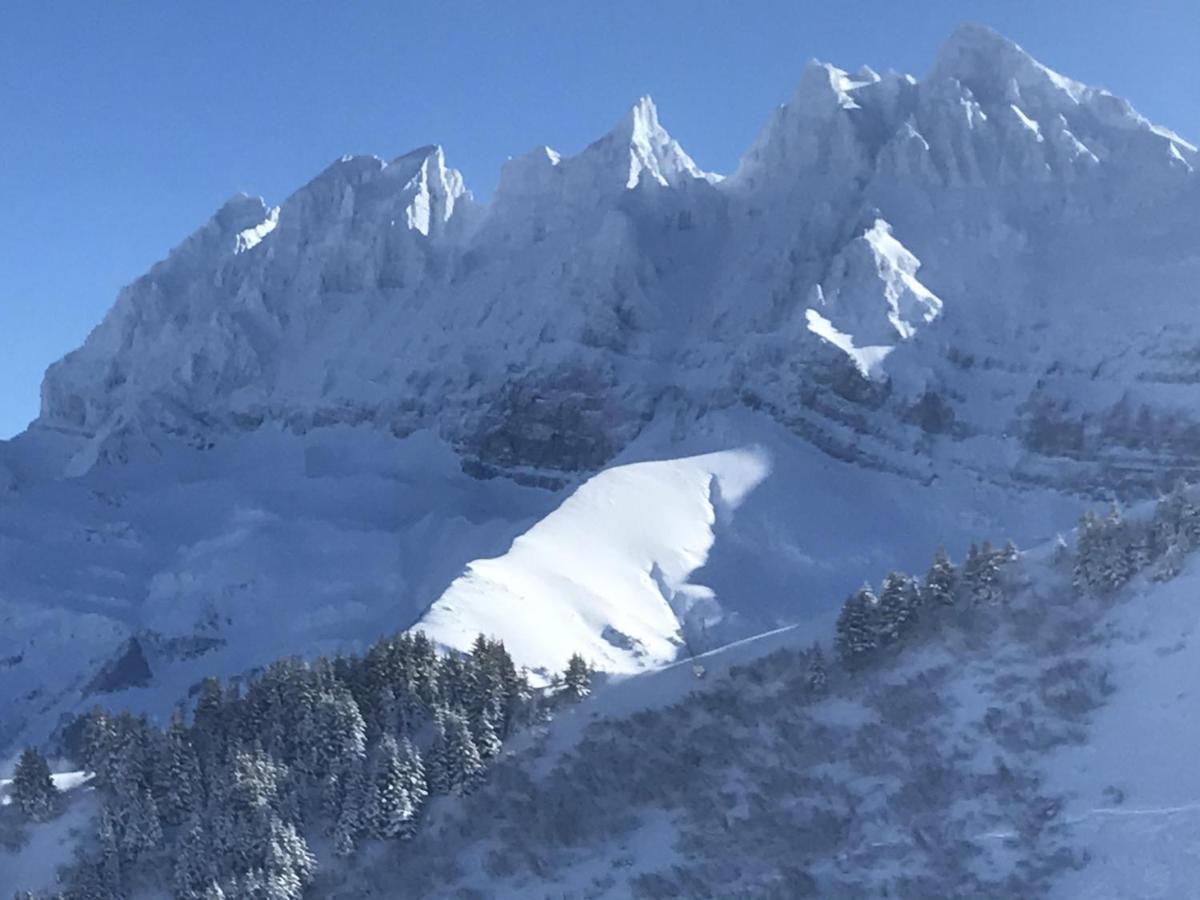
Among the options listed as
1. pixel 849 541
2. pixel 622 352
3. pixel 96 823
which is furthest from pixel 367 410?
pixel 96 823

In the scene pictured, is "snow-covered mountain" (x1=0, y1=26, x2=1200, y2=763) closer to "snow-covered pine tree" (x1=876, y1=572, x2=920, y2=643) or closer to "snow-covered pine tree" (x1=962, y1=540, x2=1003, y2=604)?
"snow-covered pine tree" (x1=876, y1=572, x2=920, y2=643)

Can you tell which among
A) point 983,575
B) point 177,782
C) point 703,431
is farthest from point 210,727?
point 703,431

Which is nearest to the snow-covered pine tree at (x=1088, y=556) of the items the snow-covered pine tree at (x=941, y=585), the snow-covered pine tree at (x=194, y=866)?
the snow-covered pine tree at (x=941, y=585)

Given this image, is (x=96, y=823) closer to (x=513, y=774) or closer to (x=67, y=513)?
(x=513, y=774)

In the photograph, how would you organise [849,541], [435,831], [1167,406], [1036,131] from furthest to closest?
1. [1036,131]
2. [1167,406]
3. [849,541]
4. [435,831]

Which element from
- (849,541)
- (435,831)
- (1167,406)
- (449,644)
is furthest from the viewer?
(1167,406)

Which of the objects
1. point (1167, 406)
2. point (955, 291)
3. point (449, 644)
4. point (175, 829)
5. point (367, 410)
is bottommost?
point (175, 829)

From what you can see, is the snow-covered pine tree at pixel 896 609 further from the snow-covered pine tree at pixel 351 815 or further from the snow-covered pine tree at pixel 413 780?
the snow-covered pine tree at pixel 351 815
